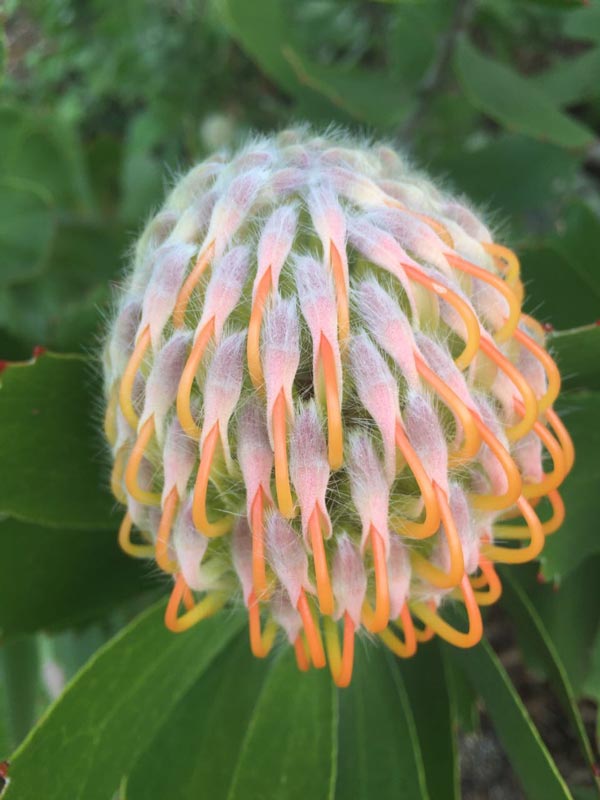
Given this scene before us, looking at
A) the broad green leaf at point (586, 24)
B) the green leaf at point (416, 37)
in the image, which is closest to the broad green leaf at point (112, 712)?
the green leaf at point (416, 37)

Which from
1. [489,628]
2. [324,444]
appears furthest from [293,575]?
[489,628]

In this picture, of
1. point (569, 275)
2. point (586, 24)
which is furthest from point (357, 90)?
point (569, 275)

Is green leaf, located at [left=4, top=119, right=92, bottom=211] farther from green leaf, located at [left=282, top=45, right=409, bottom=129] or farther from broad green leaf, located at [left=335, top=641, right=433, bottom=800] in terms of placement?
broad green leaf, located at [left=335, top=641, right=433, bottom=800]

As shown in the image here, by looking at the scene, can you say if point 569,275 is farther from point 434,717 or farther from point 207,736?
point 207,736

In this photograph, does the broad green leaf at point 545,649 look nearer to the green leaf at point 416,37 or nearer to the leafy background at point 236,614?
the leafy background at point 236,614

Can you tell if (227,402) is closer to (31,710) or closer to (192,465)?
(192,465)

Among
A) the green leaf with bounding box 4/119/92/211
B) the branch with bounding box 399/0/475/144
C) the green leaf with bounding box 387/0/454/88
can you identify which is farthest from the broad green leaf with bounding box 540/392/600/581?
the green leaf with bounding box 4/119/92/211
